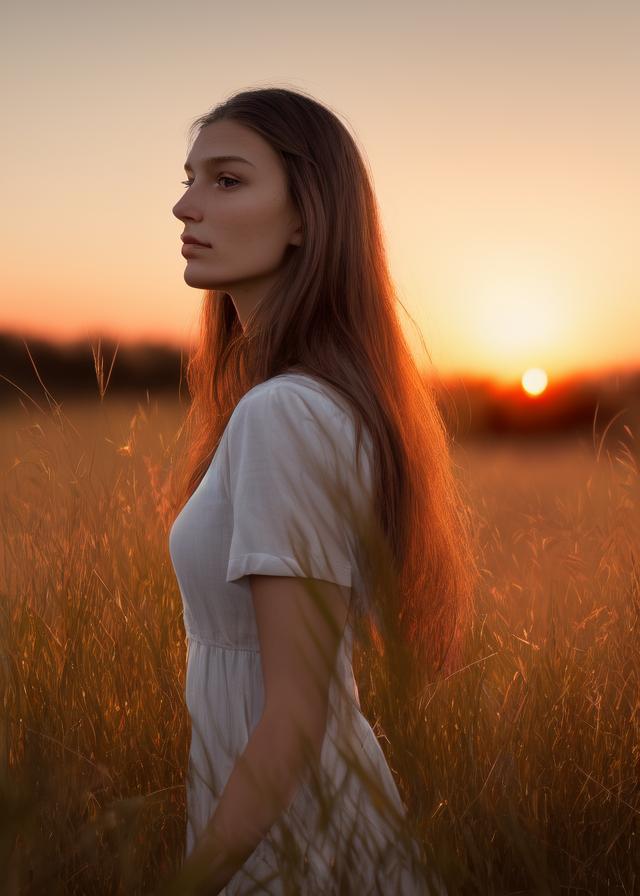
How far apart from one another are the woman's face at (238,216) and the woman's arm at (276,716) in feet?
2.26

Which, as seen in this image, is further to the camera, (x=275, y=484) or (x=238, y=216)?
(x=238, y=216)

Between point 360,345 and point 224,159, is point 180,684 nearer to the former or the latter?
point 360,345

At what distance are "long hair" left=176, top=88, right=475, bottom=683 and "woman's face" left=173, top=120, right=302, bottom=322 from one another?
0.10 feet

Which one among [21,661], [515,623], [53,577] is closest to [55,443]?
[53,577]

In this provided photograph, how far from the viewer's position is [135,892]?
3.73ft

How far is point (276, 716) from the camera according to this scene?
1.16 m

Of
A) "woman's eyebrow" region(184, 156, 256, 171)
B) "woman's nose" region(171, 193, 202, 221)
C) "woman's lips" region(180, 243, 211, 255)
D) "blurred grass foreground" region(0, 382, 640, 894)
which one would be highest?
"woman's eyebrow" region(184, 156, 256, 171)

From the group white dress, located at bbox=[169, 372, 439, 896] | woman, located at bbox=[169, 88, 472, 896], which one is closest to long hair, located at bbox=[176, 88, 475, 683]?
woman, located at bbox=[169, 88, 472, 896]

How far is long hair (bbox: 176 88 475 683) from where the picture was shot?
1523 mm

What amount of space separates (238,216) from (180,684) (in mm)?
1070

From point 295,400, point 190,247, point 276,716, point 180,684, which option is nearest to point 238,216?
point 190,247

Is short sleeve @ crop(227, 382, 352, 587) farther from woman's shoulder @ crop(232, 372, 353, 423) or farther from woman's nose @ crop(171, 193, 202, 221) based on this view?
woman's nose @ crop(171, 193, 202, 221)

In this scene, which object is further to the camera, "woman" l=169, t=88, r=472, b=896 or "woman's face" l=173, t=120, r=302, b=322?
"woman's face" l=173, t=120, r=302, b=322

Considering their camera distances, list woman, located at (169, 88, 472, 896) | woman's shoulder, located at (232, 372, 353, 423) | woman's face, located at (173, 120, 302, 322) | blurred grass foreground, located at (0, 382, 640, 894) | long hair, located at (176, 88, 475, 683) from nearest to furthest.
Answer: woman, located at (169, 88, 472, 896) < blurred grass foreground, located at (0, 382, 640, 894) < woman's shoulder, located at (232, 372, 353, 423) < long hair, located at (176, 88, 475, 683) < woman's face, located at (173, 120, 302, 322)
